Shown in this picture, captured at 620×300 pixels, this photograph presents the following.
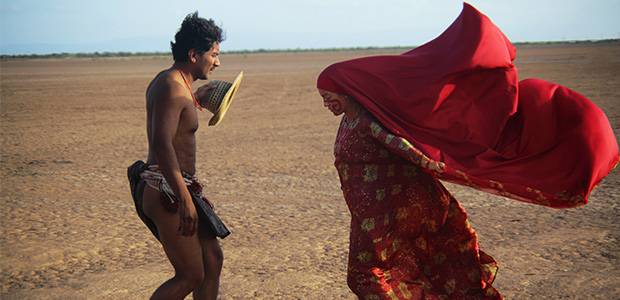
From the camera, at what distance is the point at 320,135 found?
46.1 feet

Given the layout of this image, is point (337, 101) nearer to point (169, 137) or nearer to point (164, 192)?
point (169, 137)

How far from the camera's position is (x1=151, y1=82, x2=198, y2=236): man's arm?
3887 millimetres

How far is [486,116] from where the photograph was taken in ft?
13.4

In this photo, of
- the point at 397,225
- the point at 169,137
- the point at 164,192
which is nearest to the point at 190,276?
the point at 164,192

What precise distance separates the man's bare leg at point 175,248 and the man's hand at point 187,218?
0.16ft

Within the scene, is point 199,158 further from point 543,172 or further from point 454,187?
point 543,172

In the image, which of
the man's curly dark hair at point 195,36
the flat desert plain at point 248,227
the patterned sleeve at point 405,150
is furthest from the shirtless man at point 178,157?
the flat desert plain at point 248,227

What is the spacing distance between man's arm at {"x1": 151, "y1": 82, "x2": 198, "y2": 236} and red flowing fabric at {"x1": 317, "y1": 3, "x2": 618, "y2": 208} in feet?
2.97

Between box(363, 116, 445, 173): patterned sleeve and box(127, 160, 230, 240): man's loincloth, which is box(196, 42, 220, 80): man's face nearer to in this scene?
box(127, 160, 230, 240): man's loincloth

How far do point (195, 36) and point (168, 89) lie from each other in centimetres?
36

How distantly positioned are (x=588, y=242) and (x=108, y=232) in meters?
4.68

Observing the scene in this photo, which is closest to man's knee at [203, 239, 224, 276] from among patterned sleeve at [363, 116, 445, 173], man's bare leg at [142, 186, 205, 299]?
man's bare leg at [142, 186, 205, 299]

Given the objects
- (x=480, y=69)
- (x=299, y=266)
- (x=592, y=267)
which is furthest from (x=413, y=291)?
(x=592, y=267)

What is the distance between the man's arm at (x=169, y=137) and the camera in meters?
3.89
